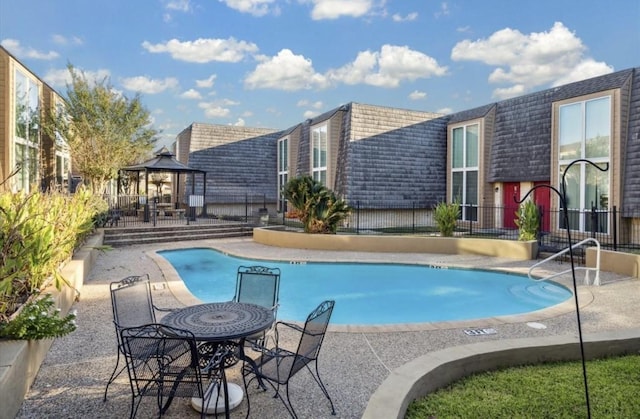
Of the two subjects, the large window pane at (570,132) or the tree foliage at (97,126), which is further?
the tree foliage at (97,126)

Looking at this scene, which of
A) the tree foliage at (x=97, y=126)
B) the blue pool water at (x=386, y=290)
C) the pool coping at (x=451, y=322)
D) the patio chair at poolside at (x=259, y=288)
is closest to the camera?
the patio chair at poolside at (x=259, y=288)

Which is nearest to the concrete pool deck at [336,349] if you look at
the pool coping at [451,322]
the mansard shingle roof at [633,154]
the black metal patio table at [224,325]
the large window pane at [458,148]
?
the pool coping at [451,322]

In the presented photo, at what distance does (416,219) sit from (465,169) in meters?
3.20

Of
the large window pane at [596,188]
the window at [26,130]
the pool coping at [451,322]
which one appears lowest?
the pool coping at [451,322]

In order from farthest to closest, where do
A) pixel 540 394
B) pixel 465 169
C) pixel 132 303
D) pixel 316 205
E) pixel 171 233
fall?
pixel 465 169
pixel 171 233
pixel 316 205
pixel 132 303
pixel 540 394

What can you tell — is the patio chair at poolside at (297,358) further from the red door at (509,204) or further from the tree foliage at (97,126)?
the tree foliage at (97,126)

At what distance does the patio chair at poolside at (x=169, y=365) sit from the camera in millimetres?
2941

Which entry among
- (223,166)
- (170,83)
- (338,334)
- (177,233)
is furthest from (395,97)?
(338,334)

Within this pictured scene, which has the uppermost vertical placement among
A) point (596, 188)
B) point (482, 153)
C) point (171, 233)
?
point (482, 153)

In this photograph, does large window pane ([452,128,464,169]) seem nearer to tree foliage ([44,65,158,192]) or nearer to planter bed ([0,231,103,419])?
tree foliage ([44,65,158,192])

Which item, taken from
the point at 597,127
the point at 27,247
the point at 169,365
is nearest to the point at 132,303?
the point at 169,365

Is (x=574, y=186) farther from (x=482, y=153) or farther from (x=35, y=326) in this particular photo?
(x=35, y=326)

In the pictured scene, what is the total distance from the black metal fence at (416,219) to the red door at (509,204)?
0.12ft

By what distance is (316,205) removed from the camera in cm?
1408
